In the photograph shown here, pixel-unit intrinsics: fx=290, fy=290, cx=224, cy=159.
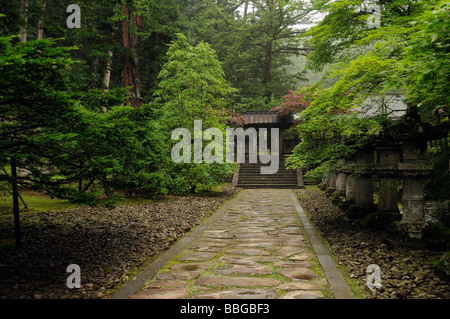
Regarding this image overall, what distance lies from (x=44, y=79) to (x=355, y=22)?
7.17 meters

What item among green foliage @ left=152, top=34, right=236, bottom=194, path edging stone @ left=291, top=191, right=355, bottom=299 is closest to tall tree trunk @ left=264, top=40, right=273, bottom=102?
green foliage @ left=152, top=34, right=236, bottom=194

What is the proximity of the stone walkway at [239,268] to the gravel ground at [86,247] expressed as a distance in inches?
14.9

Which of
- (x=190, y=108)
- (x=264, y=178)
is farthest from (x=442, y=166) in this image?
(x=264, y=178)

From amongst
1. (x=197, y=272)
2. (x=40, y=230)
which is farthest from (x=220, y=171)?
(x=197, y=272)

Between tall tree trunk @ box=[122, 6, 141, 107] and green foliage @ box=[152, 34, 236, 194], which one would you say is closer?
green foliage @ box=[152, 34, 236, 194]

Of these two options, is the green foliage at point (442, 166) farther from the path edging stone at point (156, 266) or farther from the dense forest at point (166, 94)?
the path edging stone at point (156, 266)

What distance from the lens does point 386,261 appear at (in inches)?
171

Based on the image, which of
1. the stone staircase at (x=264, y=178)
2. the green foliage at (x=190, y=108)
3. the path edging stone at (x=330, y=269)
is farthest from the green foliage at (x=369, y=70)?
the stone staircase at (x=264, y=178)

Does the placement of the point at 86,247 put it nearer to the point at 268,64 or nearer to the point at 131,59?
the point at 131,59

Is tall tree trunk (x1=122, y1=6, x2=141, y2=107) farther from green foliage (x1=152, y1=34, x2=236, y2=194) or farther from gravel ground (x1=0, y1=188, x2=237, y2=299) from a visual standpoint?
gravel ground (x1=0, y1=188, x2=237, y2=299)

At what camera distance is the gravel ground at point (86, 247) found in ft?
11.1

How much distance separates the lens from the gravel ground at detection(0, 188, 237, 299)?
11.1 ft

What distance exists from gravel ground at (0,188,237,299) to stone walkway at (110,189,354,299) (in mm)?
379

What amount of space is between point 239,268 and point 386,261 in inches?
87.0
